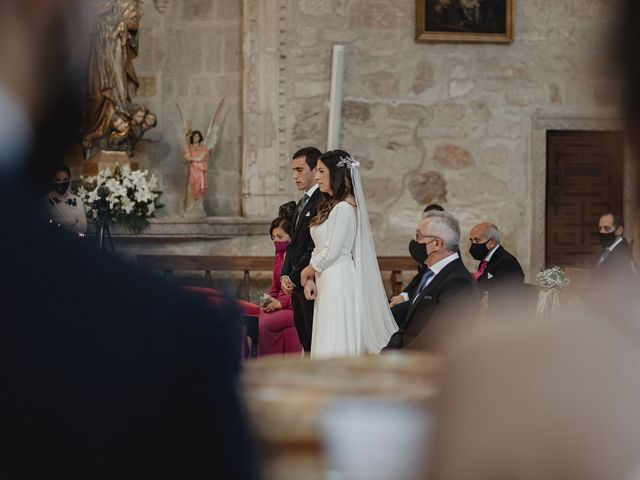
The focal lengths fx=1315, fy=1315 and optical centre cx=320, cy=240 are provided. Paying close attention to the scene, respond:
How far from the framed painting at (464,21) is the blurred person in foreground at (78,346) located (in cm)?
1266

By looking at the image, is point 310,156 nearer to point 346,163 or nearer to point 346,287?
point 346,163

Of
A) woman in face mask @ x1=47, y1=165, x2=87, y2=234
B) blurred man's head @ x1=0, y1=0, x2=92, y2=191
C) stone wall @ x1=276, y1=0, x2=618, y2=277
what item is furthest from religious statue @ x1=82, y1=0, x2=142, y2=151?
blurred man's head @ x1=0, y1=0, x2=92, y2=191

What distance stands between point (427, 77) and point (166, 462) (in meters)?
12.8

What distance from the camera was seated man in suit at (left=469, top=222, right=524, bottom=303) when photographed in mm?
9664

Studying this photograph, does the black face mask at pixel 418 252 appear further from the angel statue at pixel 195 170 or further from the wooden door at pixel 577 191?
the wooden door at pixel 577 191

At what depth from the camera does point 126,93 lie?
41.7 ft

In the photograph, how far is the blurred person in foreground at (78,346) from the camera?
2.72 feet

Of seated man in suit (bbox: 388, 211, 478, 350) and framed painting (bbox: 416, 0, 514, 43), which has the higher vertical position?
framed painting (bbox: 416, 0, 514, 43)

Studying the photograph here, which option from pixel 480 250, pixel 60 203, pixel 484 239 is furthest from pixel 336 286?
pixel 60 203

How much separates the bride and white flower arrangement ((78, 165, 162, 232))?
14.1 ft

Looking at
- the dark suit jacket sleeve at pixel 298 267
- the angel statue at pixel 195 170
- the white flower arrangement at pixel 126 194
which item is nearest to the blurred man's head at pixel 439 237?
the dark suit jacket sleeve at pixel 298 267

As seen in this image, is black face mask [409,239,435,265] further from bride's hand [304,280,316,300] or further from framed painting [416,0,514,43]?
framed painting [416,0,514,43]

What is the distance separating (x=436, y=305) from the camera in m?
6.82

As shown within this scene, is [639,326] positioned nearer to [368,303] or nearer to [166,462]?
[166,462]
